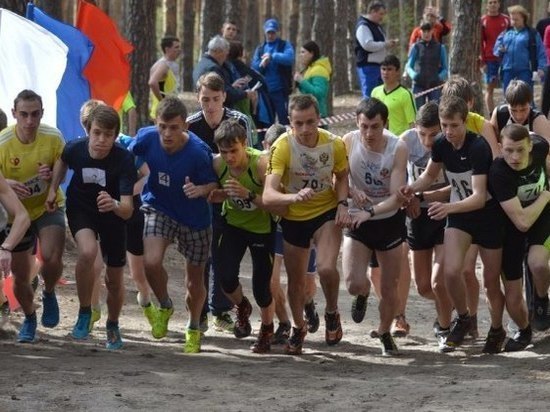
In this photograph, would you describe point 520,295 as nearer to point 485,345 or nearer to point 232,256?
point 485,345

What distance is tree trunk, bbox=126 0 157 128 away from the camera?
19.6 metres

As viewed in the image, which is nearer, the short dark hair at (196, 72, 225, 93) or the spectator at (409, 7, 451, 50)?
the short dark hair at (196, 72, 225, 93)

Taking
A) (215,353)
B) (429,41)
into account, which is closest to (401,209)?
(215,353)

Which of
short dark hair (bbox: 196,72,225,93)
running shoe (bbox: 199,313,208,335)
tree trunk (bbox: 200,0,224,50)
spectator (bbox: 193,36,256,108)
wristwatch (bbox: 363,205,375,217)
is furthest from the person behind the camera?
tree trunk (bbox: 200,0,224,50)

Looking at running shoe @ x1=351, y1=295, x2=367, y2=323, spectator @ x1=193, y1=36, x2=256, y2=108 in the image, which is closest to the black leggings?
running shoe @ x1=351, y1=295, x2=367, y2=323

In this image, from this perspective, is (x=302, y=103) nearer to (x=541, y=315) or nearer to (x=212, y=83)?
(x=212, y=83)

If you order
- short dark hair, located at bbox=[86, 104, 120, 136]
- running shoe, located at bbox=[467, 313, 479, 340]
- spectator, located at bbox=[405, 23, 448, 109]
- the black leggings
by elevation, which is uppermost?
spectator, located at bbox=[405, 23, 448, 109]

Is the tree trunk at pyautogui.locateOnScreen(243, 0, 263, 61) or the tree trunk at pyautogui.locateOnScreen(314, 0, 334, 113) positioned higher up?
the tree trunk at pyautogui.locateOnScreen(243, 0, 263, 61)

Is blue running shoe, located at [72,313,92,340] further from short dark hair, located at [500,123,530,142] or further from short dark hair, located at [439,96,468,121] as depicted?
short dark hair, located at [500,123,530,142]

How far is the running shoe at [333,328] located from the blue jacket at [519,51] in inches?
470

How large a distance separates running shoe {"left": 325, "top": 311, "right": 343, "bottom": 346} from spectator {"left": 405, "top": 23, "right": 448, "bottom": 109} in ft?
37.2

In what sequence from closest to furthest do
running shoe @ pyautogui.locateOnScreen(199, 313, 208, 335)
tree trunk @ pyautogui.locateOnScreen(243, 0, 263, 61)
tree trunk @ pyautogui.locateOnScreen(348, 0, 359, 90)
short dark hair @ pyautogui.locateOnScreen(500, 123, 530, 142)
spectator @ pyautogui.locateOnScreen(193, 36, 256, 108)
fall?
short dark hair @ pyautogui.locateOnScreen(500, 123, 530, 142)
running shoe @ pyautogui.locateOnScreen(199, 313, 208, 335)
spectator @ pyautogui.locateOnScreen(193, 36, 256, 108)
tree trunk @ pyautogui.locateOnScreen(348, 0, 359, 90)
tree trunk @ pyautogui.locateOnScreen(243, 0, 263, 61)

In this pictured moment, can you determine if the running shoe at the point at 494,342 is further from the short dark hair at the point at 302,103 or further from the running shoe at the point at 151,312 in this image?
the running shoe at the point at 151,312

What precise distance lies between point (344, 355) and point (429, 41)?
1195cm
